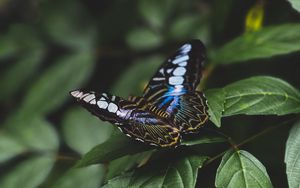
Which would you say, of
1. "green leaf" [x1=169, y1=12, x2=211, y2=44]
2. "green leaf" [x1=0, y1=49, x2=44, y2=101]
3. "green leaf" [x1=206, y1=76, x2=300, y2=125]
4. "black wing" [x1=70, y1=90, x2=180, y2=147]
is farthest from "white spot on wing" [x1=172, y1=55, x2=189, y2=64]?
"green leaf" [x1=0, y1=49, x2=44, y2=101]

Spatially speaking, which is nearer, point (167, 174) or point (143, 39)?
point (167, 174)

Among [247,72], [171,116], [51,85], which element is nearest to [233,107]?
[171,116]

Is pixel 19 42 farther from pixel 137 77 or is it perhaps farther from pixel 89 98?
pixel 89 98

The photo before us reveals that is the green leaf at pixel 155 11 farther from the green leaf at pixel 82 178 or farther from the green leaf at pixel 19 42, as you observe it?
the green leaf at pixel 82 178

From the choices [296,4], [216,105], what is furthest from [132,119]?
[296,4]

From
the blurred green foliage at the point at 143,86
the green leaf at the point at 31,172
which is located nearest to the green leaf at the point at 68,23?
the blurred green foliage at the point at 143,86

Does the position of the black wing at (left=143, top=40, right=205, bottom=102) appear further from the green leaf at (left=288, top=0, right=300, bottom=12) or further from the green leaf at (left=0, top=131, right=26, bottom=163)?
the green leaf at (left=0, top=131, right=26, bottom=163)
